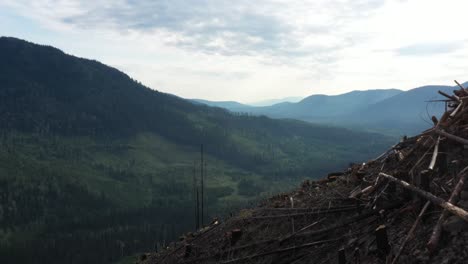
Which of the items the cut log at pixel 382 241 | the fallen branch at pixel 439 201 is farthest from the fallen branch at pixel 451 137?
the cut log at pixel 382 241

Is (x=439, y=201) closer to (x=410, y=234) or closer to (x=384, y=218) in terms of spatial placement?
(x=410, y=234)

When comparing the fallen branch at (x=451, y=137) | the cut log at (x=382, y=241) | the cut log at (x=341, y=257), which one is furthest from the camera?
the fallen branch at (x=451, y=137)

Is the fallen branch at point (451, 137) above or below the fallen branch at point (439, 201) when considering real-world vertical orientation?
above

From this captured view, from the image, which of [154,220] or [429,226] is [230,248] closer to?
[429,226]

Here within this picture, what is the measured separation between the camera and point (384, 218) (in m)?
7.48

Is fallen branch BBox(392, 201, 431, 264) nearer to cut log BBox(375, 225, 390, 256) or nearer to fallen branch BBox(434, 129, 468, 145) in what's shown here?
cut log BBox(375, 225, 390, 256)

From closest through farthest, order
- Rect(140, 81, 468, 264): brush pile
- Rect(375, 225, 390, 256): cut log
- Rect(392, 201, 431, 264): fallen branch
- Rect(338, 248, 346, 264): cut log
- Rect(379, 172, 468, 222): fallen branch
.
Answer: Rect(379, 172, 468, 222): fallen branch < Rect(392, 201, 431, 264): fallen branch < Rect(140, 81, 468, 264): brush pile < Rect(375, 225, 390, 256): cut log < Rect(338, 248, 346, 264): cut log

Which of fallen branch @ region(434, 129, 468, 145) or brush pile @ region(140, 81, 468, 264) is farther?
fallen branch @ region(434, 129, 468, 145)

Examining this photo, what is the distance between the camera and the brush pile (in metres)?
6.00

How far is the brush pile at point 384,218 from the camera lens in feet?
19.7

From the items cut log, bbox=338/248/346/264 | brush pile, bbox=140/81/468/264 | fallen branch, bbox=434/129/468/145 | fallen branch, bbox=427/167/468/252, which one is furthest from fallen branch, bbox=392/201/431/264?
fallen branch, bbox=434/129/468/145

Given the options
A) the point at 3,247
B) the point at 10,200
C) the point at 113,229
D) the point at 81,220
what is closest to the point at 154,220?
the point at 113,229

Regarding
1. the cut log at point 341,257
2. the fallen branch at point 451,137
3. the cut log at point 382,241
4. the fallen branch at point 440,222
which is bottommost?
the cut log at point 341,257

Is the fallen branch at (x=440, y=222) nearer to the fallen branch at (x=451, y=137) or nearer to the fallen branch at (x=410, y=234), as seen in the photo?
the fallen branch at (x=410, y=234)
